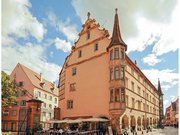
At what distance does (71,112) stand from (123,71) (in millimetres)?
4591

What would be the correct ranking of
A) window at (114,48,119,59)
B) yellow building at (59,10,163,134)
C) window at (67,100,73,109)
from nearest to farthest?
1. yellow building at (59,10,163,134)
2. window at (114,48,119,59)
3. window at (67,100,73,109)

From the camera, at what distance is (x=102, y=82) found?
47.2ft

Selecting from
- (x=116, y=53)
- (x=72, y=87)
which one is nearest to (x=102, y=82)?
(x=116, y=53)

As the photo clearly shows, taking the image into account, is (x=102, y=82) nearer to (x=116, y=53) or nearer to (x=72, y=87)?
(x=116, y=53)

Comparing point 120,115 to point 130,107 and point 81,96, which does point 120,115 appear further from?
point 81,96

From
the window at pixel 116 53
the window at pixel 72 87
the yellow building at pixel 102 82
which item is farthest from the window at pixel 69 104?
the window at pixel 116 53

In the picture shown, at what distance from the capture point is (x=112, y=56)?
13.8 m

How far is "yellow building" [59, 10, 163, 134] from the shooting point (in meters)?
13.3

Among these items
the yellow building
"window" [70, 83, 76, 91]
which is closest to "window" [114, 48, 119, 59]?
the yellow building

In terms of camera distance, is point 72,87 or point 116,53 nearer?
point 116,53

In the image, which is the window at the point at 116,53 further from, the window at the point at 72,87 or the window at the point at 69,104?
the window at the point at 69,104

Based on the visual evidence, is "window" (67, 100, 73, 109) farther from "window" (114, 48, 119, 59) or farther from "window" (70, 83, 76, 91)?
"window" (114, 48, 119, 59)

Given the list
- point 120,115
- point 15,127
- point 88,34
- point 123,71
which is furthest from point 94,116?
point 15,127

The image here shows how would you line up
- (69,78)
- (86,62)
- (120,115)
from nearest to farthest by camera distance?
(120,115) < (86,62) < (69,78)
